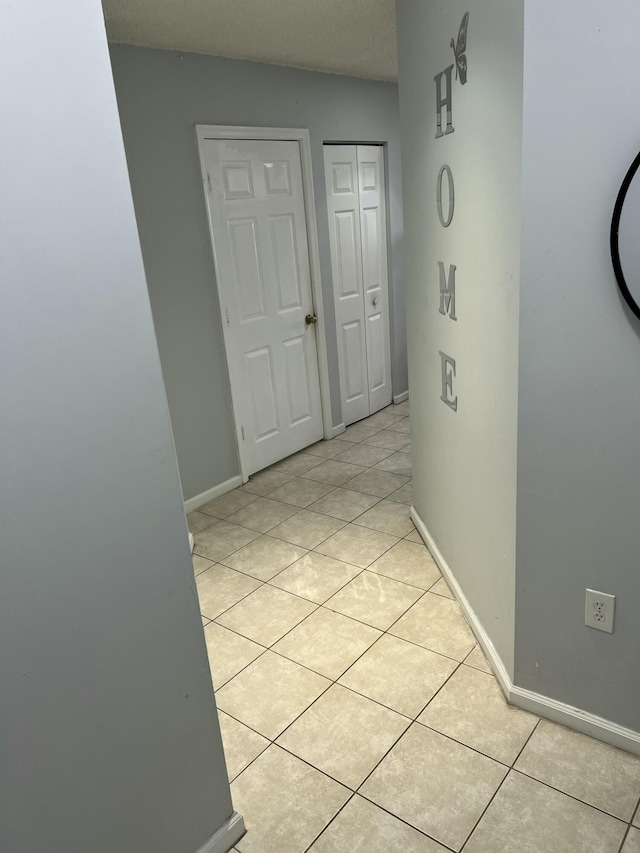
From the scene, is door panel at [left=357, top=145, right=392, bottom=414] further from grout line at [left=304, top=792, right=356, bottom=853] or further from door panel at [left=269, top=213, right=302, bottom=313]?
grout line at [left=304, top=792, right=356, bottom=853]

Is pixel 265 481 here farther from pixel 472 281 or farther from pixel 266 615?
pixel 472 281

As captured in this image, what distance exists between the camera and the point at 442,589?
271 cm

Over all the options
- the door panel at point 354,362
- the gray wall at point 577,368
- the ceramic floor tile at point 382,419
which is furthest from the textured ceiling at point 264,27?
the ceramic floor tile at point 382,419

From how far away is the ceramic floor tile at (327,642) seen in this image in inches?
91.7

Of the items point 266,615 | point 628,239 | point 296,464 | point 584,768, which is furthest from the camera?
point 296,464

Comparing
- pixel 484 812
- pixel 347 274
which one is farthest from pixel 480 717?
pixel 347 274

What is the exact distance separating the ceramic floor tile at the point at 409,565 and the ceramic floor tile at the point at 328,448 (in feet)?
4.48

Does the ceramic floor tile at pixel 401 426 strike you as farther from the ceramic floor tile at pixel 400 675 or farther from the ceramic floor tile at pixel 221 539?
the ceramic floor tile at pixel 400 675

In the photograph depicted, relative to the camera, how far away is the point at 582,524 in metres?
1.74

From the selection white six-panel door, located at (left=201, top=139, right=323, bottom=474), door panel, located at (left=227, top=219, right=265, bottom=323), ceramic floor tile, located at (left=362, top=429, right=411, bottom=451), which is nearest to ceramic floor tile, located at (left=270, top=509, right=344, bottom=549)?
white six-panel door, located at (left=201, top=139, right=323, bottom=474)

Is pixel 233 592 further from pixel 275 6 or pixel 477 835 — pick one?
pixel 275 6

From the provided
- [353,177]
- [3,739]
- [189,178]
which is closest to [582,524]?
[3,739]

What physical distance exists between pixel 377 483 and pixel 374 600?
1.23 m

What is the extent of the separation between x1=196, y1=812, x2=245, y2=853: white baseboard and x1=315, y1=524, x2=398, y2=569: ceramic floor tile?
1.37 m
